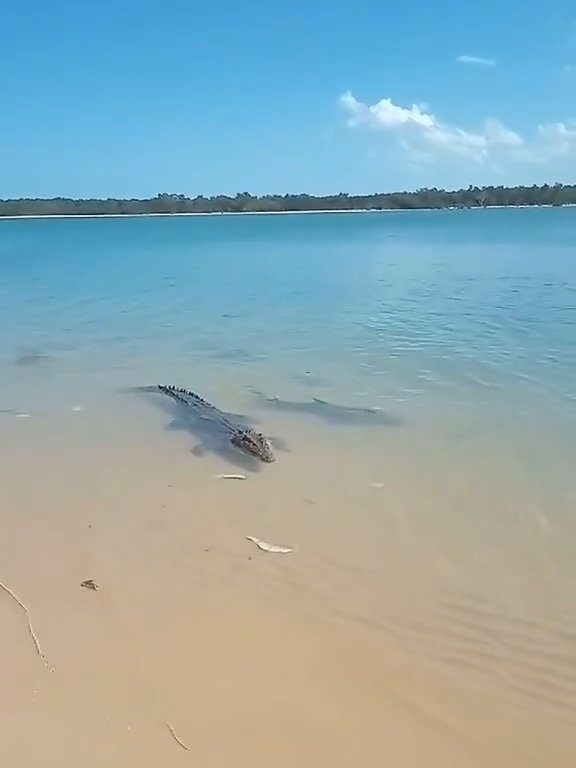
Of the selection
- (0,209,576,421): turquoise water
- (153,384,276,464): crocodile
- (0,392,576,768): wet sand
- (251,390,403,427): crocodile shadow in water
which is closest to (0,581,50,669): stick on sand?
(0,392,576,768): wet sand

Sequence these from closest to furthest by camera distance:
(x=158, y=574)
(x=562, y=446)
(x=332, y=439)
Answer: (x=158, y=574) → (x=562, y=446) → (x=332, y=439)

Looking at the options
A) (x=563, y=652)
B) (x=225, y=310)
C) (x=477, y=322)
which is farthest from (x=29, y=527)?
(x=225, y=310)

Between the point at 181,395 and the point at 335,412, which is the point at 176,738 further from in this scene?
the point at 181,395

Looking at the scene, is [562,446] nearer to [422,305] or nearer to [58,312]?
[422,305]

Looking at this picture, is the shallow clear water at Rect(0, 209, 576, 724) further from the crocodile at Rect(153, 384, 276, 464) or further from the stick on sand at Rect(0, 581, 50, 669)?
the stick on sand at Rect(0, 581, 50, 669)

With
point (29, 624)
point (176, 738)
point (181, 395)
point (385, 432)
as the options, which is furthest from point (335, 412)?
point (176, 738)
